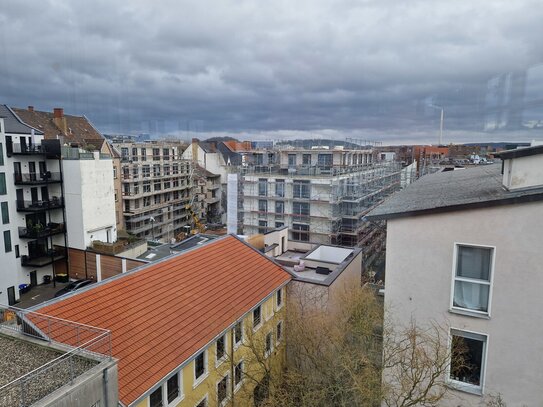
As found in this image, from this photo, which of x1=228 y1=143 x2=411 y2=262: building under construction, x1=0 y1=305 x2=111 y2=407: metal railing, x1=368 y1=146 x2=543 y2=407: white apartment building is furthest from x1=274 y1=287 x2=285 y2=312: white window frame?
x1=228 y1=143 x2=411 y2=262: building under construction

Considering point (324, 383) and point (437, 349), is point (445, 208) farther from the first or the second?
point (324, 383)

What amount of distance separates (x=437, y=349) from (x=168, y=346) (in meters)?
6.82

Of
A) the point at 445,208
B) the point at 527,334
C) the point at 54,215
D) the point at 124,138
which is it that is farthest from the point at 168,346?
the point at 124,138

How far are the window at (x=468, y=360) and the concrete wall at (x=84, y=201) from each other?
87.8 ft

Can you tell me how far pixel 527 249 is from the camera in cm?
678

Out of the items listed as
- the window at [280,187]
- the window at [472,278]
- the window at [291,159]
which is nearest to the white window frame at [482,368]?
the window at [472,278]

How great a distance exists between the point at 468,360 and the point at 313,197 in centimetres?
2463

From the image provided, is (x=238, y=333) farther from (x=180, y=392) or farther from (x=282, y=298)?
(x=282, y=298)

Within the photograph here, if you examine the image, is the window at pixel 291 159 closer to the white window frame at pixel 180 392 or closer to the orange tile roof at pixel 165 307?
the orange tile roof at pixel 165 307

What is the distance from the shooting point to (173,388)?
9820 millimetres

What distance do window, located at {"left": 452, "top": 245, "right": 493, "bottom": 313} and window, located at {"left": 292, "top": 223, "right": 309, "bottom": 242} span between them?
82.7 ft

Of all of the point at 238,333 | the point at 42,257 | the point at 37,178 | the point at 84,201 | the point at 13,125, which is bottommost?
the point at 42,257

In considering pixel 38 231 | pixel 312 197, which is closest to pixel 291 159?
pixel 312 197

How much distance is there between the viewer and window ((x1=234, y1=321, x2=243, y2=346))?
12.5m
